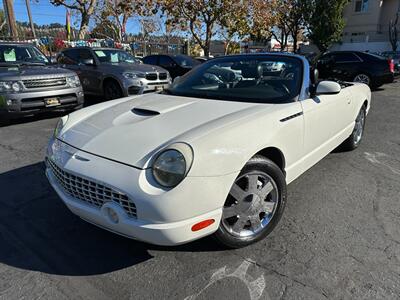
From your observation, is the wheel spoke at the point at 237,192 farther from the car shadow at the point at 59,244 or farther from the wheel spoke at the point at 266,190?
the car shadow at the point at 59,244

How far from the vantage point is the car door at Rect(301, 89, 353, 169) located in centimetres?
313

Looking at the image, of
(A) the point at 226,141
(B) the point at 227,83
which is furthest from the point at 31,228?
(B) the point at 227,83

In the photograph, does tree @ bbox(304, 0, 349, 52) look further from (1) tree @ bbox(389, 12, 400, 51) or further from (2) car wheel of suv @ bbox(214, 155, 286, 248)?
(2) car wheel of suv @ bbox(214, 155, 286, 248)

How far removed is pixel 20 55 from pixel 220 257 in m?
7.36

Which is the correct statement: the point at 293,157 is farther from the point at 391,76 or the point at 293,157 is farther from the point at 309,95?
A: the point at 391,76

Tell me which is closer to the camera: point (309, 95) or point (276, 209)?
point (276, 209)

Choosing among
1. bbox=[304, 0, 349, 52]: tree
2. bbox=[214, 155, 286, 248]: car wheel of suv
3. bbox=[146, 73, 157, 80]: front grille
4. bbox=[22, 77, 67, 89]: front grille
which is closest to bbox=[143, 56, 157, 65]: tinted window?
bbox=[146, 73, 157, 80]: front grille

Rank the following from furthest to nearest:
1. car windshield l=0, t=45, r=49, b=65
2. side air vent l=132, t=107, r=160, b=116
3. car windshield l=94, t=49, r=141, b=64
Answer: car windshield l=94, t=49, r=141, b=64, car windshield l=0, t=45, r=49, b=65, side air vent l=132, t=107, r=160, b=116

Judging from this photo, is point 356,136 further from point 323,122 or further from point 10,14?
point 10,14

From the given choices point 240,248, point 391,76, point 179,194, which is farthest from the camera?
point 391,76

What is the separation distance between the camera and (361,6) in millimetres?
37656

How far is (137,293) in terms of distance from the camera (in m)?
2.16

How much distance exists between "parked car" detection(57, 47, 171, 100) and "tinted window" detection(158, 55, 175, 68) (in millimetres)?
2408

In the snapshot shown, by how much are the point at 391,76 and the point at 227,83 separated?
1049cm
